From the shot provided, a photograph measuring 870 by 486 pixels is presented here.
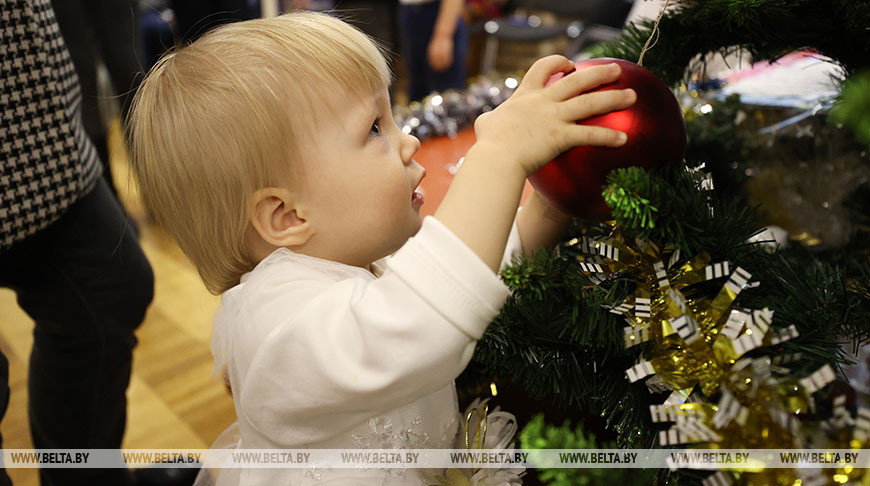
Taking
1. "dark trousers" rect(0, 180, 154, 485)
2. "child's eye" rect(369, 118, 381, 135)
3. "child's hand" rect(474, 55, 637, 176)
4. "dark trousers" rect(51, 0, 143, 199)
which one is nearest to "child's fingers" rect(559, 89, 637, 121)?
"child's hand" rect(474, 55, 637, 176)

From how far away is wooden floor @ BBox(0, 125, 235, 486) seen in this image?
1351 mm

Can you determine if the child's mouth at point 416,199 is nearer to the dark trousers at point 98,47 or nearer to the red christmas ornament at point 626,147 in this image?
the red christmas ornament at point 626,147

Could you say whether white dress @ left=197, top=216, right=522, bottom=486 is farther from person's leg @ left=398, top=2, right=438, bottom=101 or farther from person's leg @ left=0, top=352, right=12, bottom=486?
person's leg @ left=398, top=2, right=438, bottom=101

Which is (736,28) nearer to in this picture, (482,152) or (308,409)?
(482,152)

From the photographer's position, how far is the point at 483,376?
2.04 ft

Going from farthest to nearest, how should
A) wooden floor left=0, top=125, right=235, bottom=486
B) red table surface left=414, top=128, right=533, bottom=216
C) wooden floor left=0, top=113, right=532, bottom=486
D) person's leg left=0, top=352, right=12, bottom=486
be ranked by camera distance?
wooden floor left=0, top=125, right=235, bottom=486 < wooden floor left=0, top=113, right=532, bottom=486 < red table surface left=414, top=128, right=533, bottom=216 < person's leg left=0, top=352, right=12, bottom=486

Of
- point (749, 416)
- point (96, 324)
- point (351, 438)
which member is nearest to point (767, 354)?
point (749, 416)

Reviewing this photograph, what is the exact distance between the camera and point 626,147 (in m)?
0.47

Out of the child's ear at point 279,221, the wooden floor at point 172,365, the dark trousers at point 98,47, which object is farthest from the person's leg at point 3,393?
the dark trousers at point 98,47

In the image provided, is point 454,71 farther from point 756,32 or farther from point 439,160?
point 756,32

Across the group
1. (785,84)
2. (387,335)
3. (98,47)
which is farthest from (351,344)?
(98,47)

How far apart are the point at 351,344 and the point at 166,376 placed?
1267 millimetres

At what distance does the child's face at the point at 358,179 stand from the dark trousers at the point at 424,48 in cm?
183

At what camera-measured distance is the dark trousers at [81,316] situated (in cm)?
89
